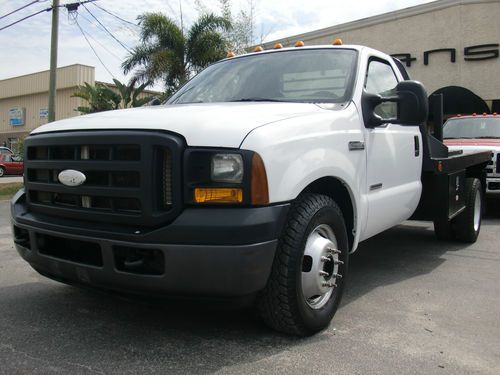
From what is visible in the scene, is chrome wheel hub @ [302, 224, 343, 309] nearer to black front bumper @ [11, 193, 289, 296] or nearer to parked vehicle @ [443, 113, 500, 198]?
black front bumper @ [11, 193, 289, 296]

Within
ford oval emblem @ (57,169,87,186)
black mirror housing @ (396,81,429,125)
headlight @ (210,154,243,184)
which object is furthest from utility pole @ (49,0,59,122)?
headlight @ (210,154,243,184)

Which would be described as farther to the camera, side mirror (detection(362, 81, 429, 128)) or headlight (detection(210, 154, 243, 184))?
side mirror (detection(362, 81, 429, 128))

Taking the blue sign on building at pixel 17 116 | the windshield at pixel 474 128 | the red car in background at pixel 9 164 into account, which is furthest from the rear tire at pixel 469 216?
the blue sign on building at pixel 17 116

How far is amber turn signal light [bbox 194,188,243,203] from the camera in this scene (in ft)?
8.66

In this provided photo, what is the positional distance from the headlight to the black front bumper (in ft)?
0.53

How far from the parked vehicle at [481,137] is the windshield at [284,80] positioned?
14.4ft

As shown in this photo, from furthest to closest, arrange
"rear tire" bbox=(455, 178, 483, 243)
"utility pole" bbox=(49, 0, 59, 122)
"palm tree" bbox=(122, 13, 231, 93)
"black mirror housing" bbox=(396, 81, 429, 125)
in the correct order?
1. "palm tree" bbox=(122, 13, 231, 93)
2. "utility pole" bbox=(49, 0, 59, 122)
3. "rear tire" bbox=(455, 178, 483, 243)
4. "black mirror housing" bbox=(396, 81, 429, 125)

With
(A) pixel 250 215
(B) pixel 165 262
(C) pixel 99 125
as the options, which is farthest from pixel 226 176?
(C) pixel 99 125

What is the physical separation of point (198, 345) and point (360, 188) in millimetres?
1550

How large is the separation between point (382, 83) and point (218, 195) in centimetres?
247

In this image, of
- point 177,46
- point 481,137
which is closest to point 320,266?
point 481,137

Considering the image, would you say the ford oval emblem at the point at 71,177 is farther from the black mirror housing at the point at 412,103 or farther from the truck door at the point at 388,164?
the black mirror housing at the point at 412,103

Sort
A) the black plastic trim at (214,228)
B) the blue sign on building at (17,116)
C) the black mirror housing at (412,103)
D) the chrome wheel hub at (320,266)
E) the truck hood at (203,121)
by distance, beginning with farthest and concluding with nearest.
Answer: the blue sign on building at (17,116), the black mirror housing at (412,103), the chrome wheel hub at (320,266), the truck hood at (203,121), the black plastic trim at (214,228)

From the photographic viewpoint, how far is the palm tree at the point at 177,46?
20188mm
